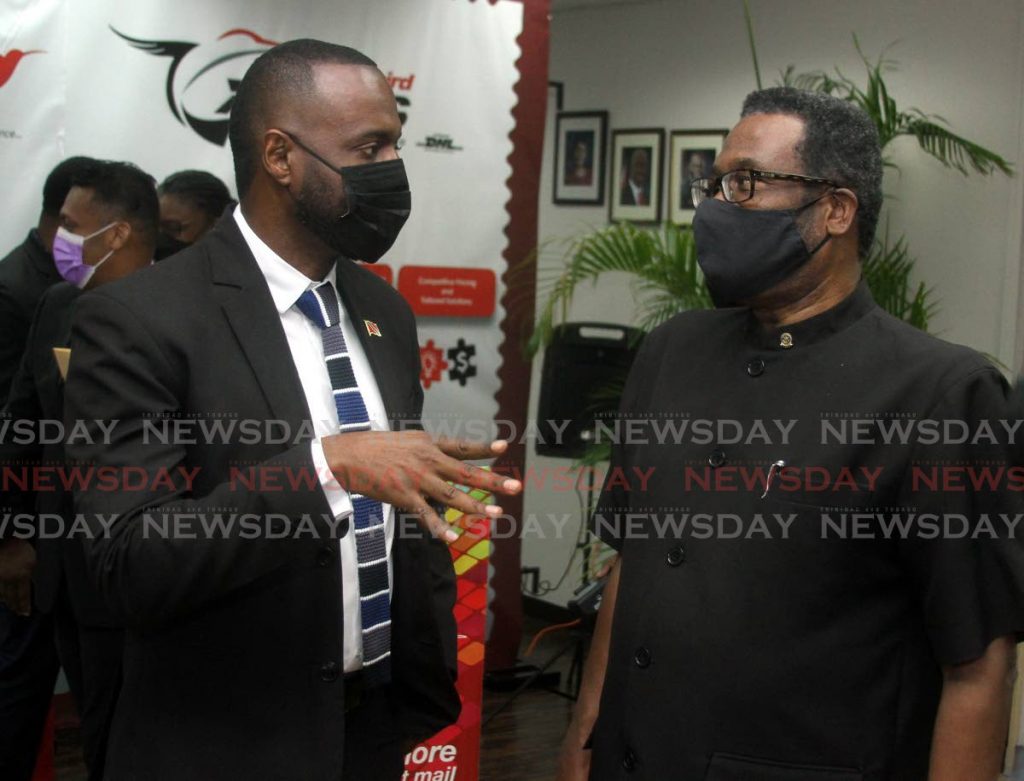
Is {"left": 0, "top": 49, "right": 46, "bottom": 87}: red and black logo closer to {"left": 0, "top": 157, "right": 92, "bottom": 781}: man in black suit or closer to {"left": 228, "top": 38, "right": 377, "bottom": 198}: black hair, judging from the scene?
{"left": 0, "top": 157, "right": 92, "bottom": 781}: man in black suit

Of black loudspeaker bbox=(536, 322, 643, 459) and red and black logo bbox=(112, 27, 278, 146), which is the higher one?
red and black logo bbox=(112, 27, 278, 146)

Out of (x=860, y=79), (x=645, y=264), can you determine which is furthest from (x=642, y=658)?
(x=860, y=79)

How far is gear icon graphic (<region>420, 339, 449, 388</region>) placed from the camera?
4480 millimetres

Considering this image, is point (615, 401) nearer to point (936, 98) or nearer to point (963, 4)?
point (936, 98)

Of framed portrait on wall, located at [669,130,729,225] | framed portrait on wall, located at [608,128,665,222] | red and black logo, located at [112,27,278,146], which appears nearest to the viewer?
red and black logo, located at [112,27,278,146]

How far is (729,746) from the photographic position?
5.41 ft

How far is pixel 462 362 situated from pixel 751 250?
289 centimetres

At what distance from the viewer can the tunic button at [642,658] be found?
1.74 meters

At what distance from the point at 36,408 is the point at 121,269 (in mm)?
519

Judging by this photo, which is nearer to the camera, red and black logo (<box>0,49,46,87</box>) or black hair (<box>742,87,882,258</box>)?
black hair (<box>742,87,882,258</box>)

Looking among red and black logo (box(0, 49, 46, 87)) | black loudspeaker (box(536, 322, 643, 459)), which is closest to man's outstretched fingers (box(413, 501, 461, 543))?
red and black logo (box(0, 49, 46, 87))

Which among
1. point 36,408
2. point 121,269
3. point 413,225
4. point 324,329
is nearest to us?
point 324,329

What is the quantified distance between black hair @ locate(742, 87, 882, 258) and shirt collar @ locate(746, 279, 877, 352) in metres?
0.12

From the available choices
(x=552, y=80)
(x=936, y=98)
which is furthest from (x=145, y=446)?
(x=552, y=80)
